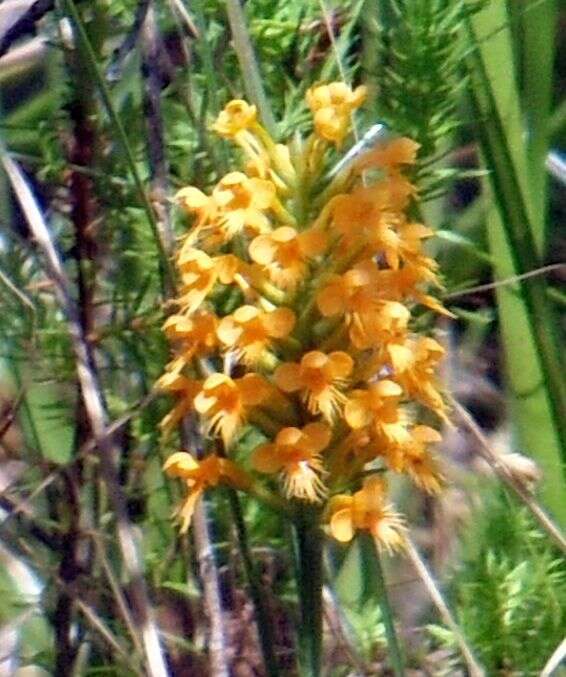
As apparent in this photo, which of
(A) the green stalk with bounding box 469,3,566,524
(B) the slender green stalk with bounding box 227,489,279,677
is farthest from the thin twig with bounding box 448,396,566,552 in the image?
(B) the slender green stalk with bounding box 227,489,279,677

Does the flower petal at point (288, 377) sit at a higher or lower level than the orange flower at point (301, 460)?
higher

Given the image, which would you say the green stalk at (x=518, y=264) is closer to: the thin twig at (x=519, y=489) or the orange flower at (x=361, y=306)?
the thin twig at (x=519, y=489)

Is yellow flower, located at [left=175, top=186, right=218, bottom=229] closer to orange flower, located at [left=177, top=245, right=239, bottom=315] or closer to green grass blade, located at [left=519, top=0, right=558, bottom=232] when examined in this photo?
orange flower, located at [left=177, top=245, right=239, bottom=315]

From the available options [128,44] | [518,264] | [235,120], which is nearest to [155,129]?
[128,44]

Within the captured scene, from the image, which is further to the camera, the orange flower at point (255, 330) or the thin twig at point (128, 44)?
the thin twig at point (128, 44)

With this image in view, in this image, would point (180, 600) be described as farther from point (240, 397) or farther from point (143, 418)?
point (240, 397)

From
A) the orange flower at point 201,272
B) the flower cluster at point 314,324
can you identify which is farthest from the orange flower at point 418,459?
the orange flower at point 201,272
